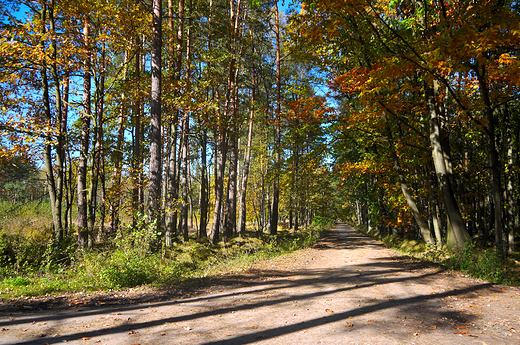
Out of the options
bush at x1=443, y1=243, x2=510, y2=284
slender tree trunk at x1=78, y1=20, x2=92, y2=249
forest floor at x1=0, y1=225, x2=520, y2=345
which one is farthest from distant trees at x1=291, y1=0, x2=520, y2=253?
slender tree trunk at x1=78, y1=20, x2=92, y2=249

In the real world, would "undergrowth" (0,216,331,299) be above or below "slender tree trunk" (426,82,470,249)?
below

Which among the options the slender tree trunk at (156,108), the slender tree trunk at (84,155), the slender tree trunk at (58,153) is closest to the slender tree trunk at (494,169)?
the slender tree trunk at (156,108)

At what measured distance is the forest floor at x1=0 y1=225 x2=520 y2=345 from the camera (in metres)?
3.76

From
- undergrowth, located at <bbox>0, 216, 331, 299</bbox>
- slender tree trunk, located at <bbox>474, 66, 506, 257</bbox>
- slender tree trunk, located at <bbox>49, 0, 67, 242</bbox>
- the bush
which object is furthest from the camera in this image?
slender tree trunk, located at <bbox>49, 0, 67, 242</bbox>

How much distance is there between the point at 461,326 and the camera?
13.6 ft

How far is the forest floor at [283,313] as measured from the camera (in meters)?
3.76

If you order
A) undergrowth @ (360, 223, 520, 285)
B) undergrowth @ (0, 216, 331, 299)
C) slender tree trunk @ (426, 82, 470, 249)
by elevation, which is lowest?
undergrowth @ (360, 223, 520, 285)

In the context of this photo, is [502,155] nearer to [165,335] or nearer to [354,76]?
[354,76]

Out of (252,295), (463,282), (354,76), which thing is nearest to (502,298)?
(463,282)

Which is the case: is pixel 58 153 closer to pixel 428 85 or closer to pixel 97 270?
pixel 97 270

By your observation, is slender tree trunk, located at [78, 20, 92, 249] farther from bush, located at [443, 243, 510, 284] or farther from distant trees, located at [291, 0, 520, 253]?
bush, located at [443, 243, 510, 284]

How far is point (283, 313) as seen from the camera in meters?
4.78

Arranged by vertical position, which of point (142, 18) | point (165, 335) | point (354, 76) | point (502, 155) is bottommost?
point (165, 335)

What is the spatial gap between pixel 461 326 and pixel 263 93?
76.8ft
